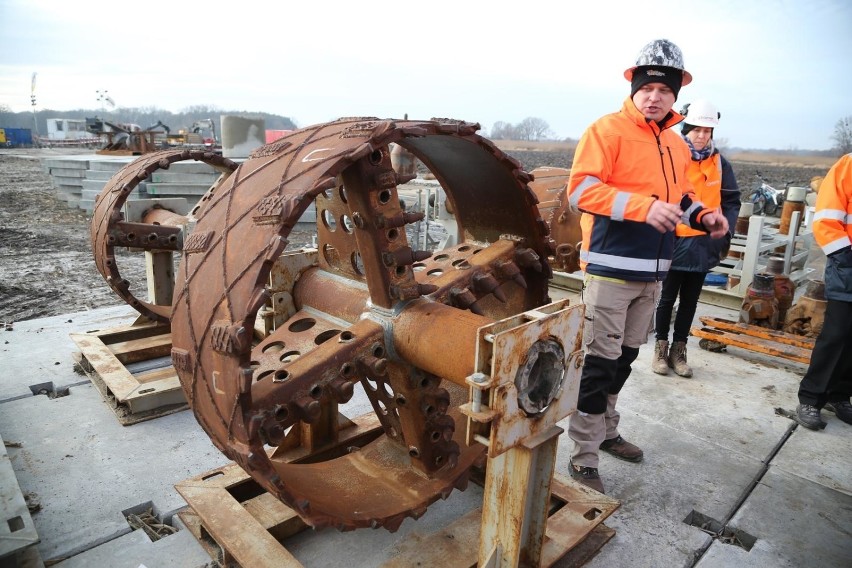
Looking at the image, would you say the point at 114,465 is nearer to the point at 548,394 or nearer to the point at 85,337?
the point at 85,337

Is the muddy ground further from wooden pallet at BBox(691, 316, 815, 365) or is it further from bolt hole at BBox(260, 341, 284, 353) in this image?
wooden pallet at BBox(691, 316, 815, 365)

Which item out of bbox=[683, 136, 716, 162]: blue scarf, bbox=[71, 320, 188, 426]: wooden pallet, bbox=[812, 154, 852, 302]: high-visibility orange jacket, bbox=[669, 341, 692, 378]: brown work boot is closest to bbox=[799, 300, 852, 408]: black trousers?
bbox=[812, 154, 852, 302]: high-visibility orange jacket

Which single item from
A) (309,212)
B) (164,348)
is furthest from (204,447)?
(309,212)

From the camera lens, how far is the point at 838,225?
3.30 metres

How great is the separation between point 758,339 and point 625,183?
2.71 metres

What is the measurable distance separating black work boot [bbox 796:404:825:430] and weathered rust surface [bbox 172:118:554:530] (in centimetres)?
191

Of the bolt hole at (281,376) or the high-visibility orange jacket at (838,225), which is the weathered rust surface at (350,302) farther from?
the high-visibility orange jacket at (838,225)

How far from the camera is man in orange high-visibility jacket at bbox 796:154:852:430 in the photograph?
129 inches

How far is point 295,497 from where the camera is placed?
1752 millimetres

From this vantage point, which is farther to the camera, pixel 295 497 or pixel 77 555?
pixel 77 555

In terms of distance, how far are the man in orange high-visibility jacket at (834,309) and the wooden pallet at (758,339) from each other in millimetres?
495

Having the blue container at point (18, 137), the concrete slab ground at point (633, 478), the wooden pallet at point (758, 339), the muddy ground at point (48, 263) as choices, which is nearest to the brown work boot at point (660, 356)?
the concrete slab ground at point (633, 478)

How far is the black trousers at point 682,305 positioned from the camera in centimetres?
418

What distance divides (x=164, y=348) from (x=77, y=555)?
82.3 inches
